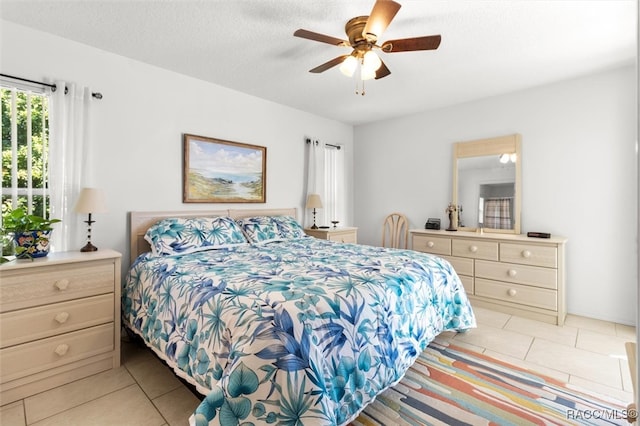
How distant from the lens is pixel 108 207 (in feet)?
8.59

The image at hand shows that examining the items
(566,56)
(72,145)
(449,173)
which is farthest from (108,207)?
(566,56)

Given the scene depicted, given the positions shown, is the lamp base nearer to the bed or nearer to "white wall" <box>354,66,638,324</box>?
the bed

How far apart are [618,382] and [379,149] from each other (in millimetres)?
3622

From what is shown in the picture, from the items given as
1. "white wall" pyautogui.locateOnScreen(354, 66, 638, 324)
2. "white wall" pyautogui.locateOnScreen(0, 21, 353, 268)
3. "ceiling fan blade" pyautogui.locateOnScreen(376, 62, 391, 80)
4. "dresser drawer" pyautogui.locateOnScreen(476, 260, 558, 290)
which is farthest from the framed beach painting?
"dresser drawer" pyautogui.locateOnScreen(476, 260, 558, 290)

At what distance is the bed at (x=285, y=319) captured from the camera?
47.3 inches

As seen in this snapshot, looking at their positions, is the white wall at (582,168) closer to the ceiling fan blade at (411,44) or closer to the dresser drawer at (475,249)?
the dresser drawer at (475,249)

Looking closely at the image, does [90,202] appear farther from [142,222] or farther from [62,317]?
[62,317]

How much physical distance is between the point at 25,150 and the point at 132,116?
81 centimetres

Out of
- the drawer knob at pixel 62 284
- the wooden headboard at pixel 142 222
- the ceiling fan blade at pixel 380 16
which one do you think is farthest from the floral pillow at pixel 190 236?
the ceiling fan blade at pixel 380 16

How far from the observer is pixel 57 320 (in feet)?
6.27

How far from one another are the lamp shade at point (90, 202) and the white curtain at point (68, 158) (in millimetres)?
180

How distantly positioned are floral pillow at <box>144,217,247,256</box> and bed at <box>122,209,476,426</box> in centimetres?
1

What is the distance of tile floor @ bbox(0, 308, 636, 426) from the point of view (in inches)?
65.5

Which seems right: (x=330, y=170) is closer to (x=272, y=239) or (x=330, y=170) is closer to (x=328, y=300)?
(x=272, y=239)
